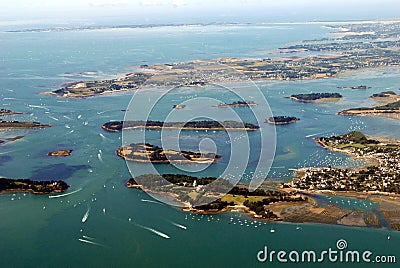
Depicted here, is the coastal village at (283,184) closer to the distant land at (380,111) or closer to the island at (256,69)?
the distant land at (380,111)

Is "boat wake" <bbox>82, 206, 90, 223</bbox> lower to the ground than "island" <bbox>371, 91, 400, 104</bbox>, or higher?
lower

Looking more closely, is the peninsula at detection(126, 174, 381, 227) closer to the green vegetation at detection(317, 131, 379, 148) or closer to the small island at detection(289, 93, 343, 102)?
the green vegetation at detection(317, 131, 379, 148)

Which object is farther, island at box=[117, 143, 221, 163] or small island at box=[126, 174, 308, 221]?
island at box=[117, 143, 221, 163]

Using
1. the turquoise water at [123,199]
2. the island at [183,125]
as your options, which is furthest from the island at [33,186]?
the island at [183,125]

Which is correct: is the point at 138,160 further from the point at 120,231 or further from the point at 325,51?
the point at 325,51

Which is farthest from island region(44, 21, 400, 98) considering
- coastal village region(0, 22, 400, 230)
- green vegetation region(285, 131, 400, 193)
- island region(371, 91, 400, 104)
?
green vegetation region(285, 131, 400, 193)

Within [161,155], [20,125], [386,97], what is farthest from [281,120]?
[20,125]
